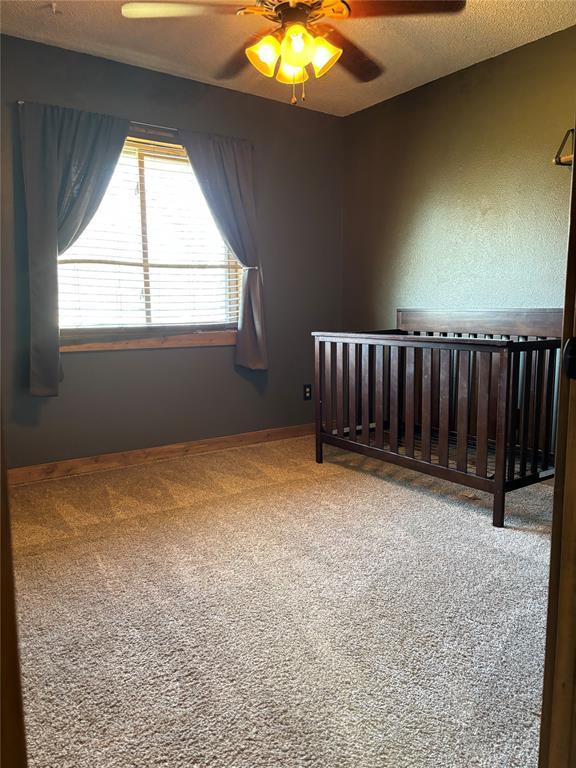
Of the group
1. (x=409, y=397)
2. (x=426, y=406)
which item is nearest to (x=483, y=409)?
(x=426, y=406)

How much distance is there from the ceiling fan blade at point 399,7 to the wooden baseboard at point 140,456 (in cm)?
263

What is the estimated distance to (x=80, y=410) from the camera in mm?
3264

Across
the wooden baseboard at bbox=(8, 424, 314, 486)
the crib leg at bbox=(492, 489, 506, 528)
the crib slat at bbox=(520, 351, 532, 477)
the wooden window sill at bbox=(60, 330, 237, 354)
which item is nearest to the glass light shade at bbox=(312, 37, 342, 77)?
the crib slat at bbox=(520, 351, 532, 477)

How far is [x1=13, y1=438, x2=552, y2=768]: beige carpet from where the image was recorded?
1221mm

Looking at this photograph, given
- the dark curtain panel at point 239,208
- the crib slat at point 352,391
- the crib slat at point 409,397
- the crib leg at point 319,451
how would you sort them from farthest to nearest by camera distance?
the dark curtain panel at point 239,208 → the crib leg at point 319,451 → the crib slat at point 352,391 → the crib slat at point 409,397

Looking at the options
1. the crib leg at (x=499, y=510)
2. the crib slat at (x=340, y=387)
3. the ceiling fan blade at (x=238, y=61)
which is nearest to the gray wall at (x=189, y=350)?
the ceiling fan blade at (x=238, y=61)

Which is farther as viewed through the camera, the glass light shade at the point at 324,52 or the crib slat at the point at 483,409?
the crib slat at the point at 483,409

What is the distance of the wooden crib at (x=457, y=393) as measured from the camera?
7.93ft

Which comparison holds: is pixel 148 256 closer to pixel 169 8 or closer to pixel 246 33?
pixel 246 33

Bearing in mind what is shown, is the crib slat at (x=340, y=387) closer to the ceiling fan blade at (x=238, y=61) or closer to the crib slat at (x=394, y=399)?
the crib slat at (x=394, y=399)

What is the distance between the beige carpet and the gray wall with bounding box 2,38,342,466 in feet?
1.99

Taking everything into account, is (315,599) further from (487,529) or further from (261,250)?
(261,250)

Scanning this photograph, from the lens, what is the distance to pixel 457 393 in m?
2.68

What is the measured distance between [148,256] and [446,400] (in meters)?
2.07
